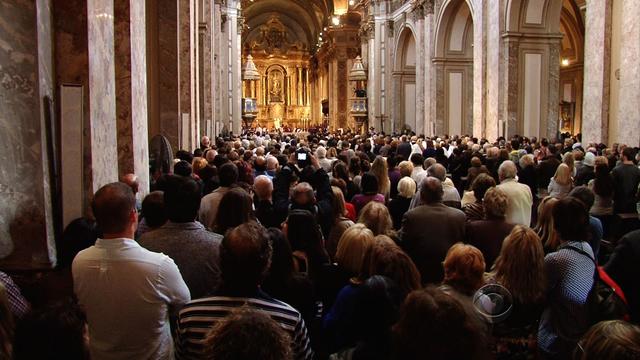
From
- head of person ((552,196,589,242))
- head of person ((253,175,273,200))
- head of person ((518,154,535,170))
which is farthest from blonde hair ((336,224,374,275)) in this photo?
head of person ((518,154,535,170))

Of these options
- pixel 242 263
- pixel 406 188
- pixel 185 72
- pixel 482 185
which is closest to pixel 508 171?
pixel 482 185

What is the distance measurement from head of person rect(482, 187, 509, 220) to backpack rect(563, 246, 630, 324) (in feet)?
4.88

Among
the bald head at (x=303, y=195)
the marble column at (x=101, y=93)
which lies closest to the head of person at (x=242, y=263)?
the marble column at (x=101, y=93)

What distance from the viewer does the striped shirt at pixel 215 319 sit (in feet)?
9.71

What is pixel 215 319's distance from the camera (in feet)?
9.69

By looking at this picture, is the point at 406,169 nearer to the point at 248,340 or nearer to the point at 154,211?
the point at 154,211

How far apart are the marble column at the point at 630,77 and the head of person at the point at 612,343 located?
12.4 meters

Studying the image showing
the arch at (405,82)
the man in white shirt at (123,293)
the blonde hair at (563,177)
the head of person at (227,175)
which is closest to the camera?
the man in white shirt at (123,293)

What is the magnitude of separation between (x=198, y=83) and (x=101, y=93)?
10638mm

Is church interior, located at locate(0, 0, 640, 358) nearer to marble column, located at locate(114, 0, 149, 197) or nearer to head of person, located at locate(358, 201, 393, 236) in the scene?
marble column, located at locate(114, 0, 149, 197)

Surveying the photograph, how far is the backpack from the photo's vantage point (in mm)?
3916

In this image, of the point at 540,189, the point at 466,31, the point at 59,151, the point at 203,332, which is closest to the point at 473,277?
the point at 203,332

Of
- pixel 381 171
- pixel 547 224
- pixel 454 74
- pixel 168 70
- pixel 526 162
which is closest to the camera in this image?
pixel 547 224

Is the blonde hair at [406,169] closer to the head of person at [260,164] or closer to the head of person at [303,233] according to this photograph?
the head of person at [260,164]
